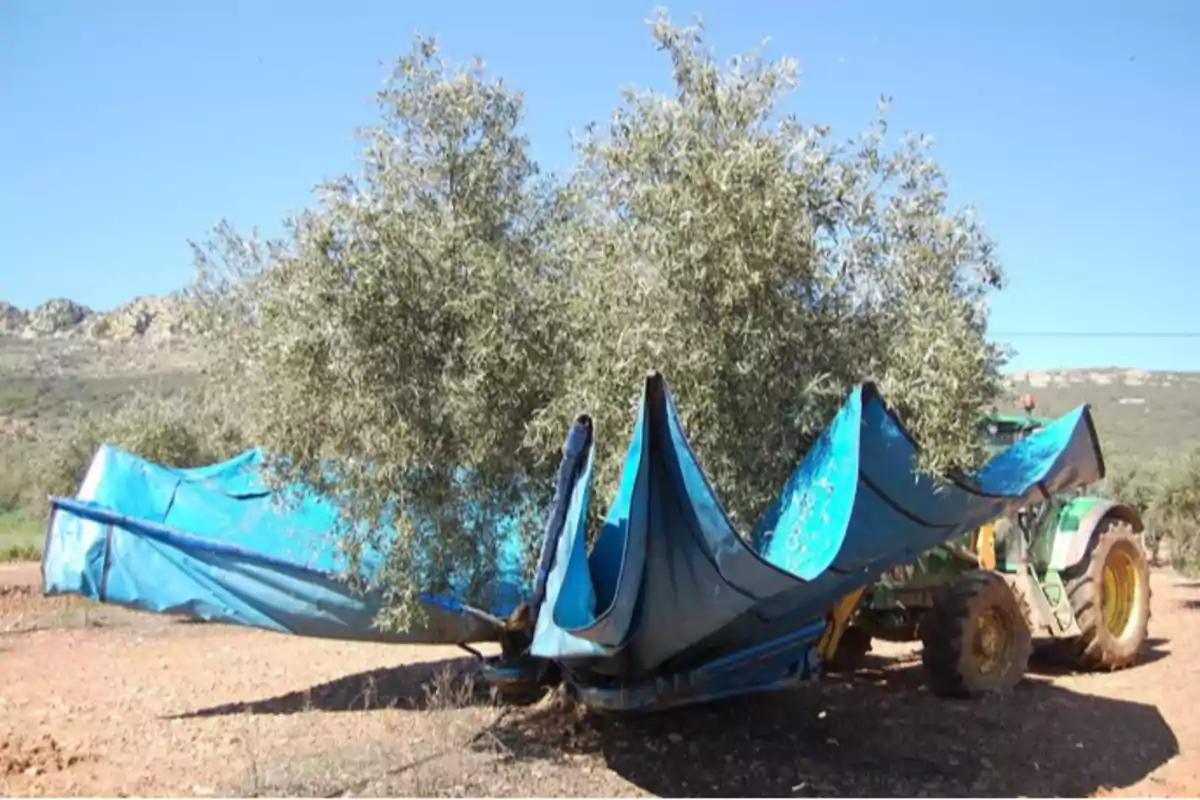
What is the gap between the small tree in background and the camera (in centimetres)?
641

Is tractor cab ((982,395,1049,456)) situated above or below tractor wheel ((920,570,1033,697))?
above

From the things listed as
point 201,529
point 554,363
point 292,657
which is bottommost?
point 292,657

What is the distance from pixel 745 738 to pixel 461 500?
9.80 feet

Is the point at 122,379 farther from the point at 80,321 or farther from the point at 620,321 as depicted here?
the point at 620,321

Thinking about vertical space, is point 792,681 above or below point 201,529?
below

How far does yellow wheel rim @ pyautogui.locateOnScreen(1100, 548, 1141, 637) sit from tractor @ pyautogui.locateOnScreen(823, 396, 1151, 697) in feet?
0.04

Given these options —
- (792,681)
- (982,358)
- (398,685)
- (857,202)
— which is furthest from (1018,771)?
(398,685)

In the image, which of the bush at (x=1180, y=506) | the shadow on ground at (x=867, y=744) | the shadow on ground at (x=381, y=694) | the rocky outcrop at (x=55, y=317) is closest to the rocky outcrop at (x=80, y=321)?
the rocky outcrop at (x=55, y=317)

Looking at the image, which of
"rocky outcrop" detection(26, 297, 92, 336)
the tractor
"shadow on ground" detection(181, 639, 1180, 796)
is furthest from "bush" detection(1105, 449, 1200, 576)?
"rocky outcrop" detection(26, 297, 92, 336)

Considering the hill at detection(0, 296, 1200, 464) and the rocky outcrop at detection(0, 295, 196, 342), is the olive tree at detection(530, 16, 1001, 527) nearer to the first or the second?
the hill at detection(0, 296, 1200, 464)

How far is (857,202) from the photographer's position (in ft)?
22.8

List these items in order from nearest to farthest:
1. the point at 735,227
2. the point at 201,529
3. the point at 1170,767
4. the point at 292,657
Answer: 1. the point at 735,227
2. the point at 1170,767
3. the point at 201,529
4. the point at 292,657

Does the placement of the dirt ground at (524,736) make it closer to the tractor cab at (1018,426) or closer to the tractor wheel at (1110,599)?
the tractor wheel at (1110,599)

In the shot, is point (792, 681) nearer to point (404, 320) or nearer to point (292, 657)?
point (404, 320)
